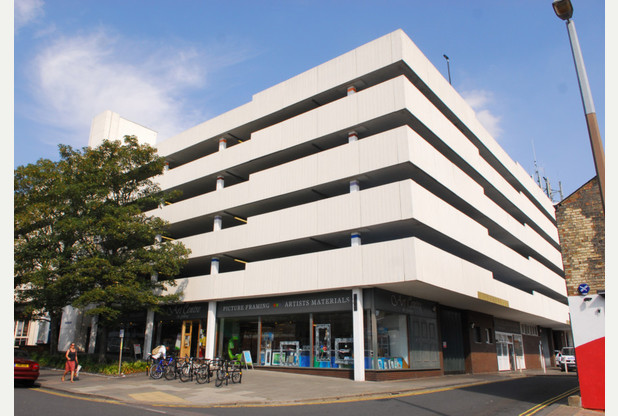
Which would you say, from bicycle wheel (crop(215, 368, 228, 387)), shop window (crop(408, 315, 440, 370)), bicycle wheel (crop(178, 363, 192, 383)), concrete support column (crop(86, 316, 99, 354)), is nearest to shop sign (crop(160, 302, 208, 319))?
concrete support column (crop(86, 316, 99, 354))

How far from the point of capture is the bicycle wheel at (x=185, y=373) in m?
20.1

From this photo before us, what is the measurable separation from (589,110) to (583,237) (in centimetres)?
793

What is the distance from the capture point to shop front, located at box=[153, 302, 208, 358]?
29547mm

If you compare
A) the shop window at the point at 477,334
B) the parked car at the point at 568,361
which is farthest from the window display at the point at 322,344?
the parked car at the point at 568,361

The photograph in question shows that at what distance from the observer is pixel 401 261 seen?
2075 centimetres

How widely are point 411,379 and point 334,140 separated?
1419cm

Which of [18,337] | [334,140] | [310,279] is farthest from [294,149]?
[18,337]

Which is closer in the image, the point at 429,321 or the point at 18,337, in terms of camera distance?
the point at 429,321

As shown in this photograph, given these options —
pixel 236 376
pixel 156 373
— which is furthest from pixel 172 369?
pixel 236 376

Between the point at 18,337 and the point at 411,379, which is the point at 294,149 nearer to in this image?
the point at 411,379

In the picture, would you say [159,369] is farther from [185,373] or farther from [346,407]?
[346,407]

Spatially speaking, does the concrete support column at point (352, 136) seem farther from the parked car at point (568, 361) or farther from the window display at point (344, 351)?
the parked car at point (568, 361)

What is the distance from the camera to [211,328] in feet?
93.3

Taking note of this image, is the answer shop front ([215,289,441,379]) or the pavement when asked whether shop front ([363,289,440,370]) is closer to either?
shop front ([215,289,441,379])
